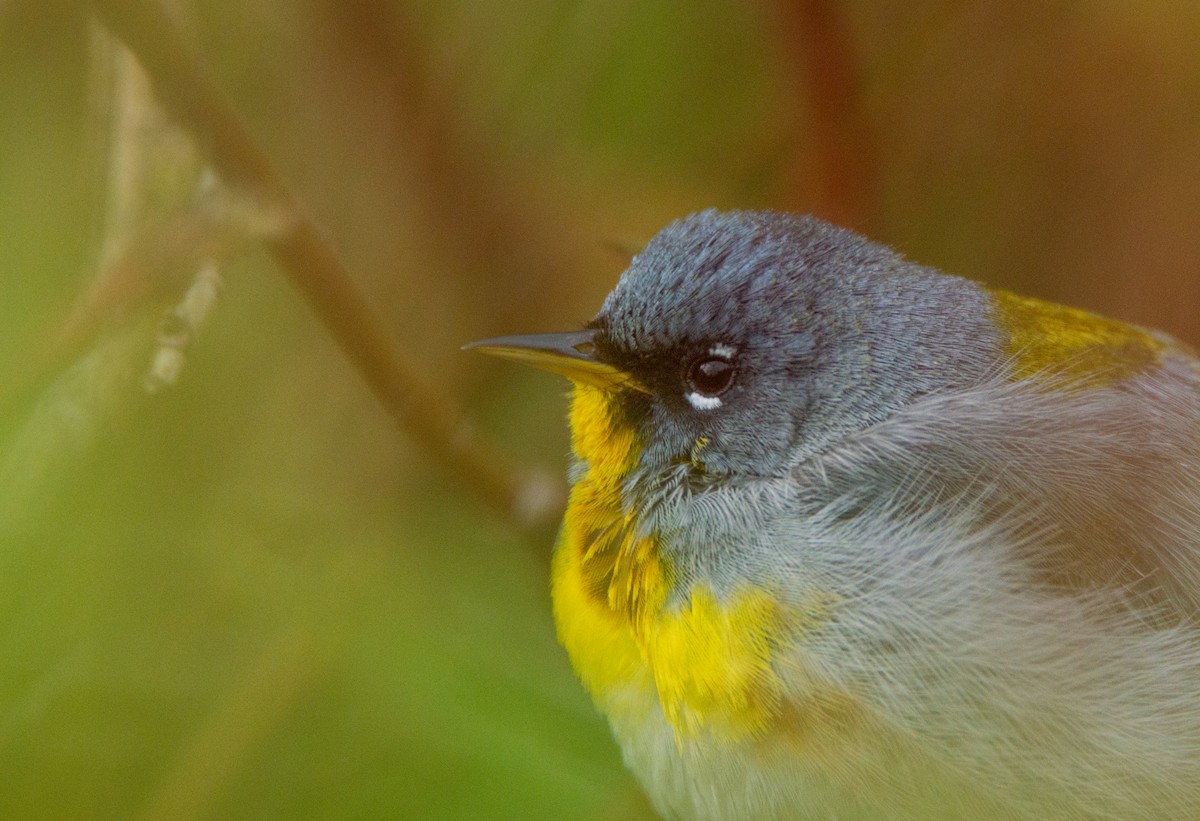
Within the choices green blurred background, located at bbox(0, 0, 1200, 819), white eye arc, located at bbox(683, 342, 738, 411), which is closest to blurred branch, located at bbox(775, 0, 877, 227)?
green blurred background, located at bbox(0, 0, 1200, 819)

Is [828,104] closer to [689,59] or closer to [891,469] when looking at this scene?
[689,59]

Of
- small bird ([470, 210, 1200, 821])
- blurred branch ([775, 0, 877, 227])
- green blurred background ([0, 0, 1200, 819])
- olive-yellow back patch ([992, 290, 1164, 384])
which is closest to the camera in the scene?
small bird ([470, 210, 1200, 821])

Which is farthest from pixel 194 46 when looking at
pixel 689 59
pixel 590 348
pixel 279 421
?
pixel 689 59

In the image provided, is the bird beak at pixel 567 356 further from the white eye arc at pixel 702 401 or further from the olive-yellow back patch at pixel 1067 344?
the olive-yellow back patch at pixel 1067 344

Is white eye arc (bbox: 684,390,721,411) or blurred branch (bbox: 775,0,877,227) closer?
white eye arc (bbox: 684,390,721,411)

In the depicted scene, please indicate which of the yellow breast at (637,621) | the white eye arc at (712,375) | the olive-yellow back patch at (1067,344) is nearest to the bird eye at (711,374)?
the white eye arc at (712,375)

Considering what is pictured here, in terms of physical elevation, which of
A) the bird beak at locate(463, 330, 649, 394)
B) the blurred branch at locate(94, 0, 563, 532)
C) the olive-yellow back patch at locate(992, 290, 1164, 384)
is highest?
the blurred branch at locate(94, 0, 563, 532)

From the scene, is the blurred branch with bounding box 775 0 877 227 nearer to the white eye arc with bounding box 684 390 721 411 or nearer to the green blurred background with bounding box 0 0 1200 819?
the green blurred background with bounding box 0 0 1200 819
